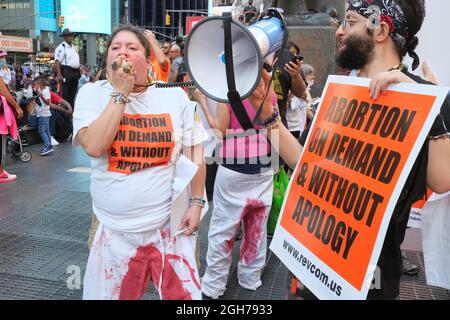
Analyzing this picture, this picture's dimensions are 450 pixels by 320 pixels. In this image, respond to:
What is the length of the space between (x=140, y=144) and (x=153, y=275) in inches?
25.6

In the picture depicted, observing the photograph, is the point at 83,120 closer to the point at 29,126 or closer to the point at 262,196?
the point at 262,196

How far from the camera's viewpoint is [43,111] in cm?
865

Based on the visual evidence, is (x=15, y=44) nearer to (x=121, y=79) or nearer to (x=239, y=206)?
(x=239, y=206)

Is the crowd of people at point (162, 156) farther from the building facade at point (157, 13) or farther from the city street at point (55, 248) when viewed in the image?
the building facade at point (157, 13)

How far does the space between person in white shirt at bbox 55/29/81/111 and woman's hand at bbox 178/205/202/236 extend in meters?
9.90

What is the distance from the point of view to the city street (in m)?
3.50

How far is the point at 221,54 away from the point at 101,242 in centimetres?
110

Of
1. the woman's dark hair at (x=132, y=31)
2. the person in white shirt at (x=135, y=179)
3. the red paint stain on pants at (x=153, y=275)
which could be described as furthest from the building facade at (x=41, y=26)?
the red paint stain on pants at (x=153, y=275)

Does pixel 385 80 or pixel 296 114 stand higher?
pixel 385 80

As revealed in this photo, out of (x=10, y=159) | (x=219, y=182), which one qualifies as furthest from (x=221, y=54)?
(x=10, y=159)

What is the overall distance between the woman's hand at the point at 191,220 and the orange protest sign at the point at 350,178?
48cm

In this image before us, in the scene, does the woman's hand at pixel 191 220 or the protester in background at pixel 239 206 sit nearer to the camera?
the woman's hand at pixel 191 220

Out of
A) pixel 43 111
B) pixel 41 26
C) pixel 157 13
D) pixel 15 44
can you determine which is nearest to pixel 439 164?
pixel 43 111

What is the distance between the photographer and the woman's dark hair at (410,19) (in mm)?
1792
